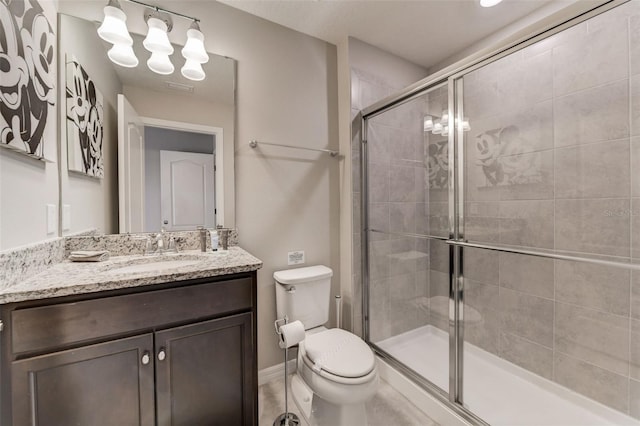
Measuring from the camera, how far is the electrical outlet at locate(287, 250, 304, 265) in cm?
189

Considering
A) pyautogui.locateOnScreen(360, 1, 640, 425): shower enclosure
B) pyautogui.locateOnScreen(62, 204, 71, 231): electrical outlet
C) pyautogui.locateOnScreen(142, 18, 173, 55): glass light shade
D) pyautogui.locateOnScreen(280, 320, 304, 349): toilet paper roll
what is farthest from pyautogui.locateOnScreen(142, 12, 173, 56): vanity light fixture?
pyautogui.locateOnScreen(280, 320, 304, 349): toilet paper roll

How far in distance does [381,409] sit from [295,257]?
1.07 metres

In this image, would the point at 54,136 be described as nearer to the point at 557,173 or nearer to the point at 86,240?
the point at 86,240

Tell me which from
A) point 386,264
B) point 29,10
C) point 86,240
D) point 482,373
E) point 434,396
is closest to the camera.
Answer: point 29,10

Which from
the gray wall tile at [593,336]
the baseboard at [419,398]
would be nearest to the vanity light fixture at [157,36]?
the baseboard at [419,398]

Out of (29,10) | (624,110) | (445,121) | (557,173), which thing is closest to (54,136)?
(29,10)

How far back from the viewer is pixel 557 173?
1.62m

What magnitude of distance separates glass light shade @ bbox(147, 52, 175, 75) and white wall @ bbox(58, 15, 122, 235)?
19 centimetres

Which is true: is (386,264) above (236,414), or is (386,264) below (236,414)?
above

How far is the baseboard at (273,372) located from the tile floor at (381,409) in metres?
0.04

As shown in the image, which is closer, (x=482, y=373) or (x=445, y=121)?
(x=445, y=121)

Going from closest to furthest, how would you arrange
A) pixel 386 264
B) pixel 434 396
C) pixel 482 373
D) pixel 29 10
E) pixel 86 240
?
pixel 29 10 < pixel 86 240 < pixel 434 396 < pixel 482 373 < pixel 386 264

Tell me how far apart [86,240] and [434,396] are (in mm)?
2070

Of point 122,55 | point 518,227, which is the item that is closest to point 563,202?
point 518,227
